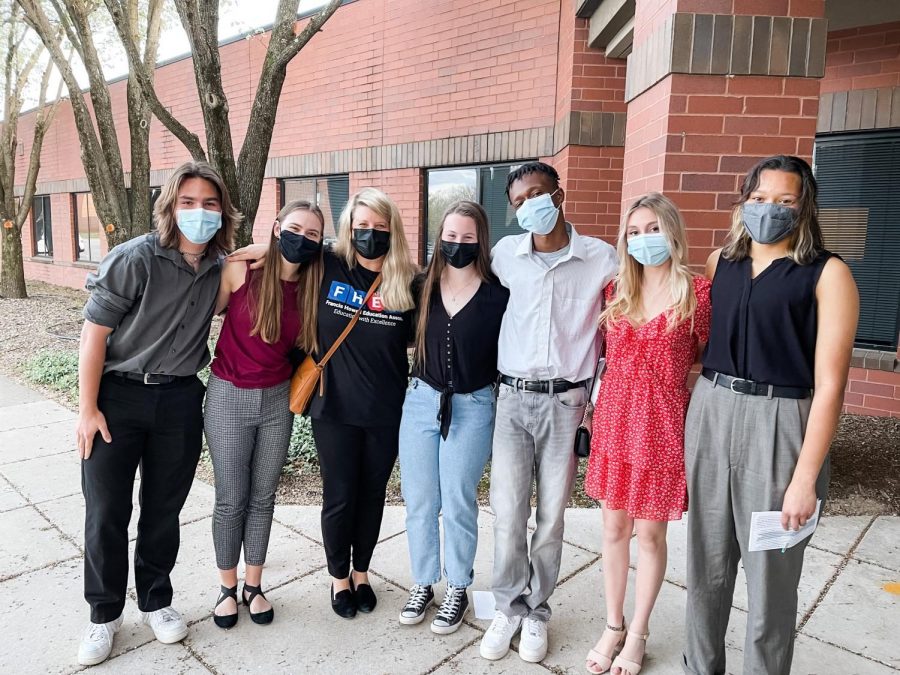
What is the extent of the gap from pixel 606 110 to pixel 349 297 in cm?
465

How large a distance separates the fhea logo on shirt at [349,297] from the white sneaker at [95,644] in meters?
1.65

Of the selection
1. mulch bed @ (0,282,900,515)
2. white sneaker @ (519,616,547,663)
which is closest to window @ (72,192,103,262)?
mulch bed @ (0,282,900,515)

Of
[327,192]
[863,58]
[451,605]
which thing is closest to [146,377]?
[451,605]

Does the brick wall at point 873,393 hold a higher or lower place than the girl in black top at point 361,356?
lower

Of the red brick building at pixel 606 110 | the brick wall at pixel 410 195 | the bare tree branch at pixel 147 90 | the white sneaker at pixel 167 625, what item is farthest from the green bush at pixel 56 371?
the white sneaker at pixel 167 625

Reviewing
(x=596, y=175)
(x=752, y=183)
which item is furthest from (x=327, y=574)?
(x=596, y=175)

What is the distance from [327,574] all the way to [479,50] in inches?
246

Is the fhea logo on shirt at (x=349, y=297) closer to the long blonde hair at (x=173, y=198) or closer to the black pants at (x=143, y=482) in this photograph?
the long blonde hair at (x=173, y=198)

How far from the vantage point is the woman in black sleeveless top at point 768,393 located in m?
2.09

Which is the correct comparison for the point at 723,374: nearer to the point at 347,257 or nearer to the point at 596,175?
the point at 347,257

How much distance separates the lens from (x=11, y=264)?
13.7 metres

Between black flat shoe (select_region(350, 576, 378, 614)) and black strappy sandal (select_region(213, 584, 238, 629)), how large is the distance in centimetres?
53

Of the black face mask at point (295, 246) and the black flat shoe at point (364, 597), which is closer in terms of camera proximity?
the black face mask at point (295, 246)

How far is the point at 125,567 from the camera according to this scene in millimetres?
2717
